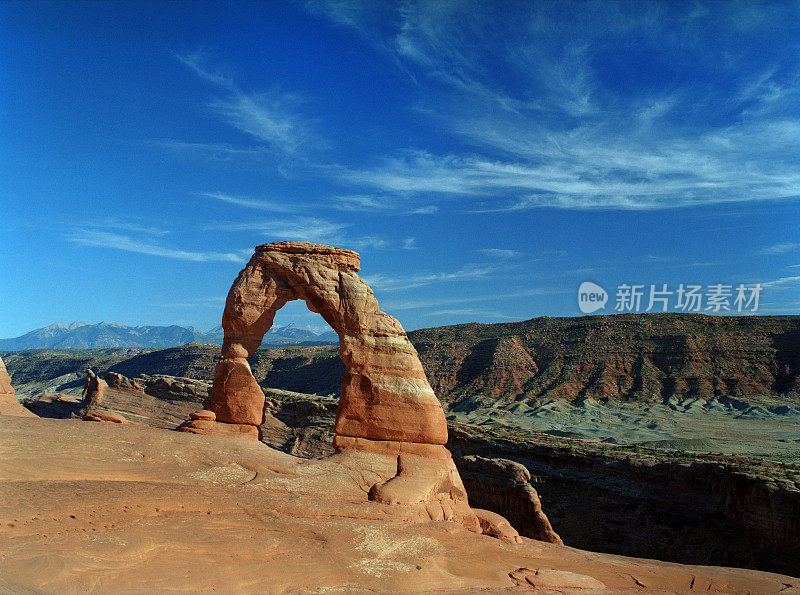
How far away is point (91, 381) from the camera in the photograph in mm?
39844

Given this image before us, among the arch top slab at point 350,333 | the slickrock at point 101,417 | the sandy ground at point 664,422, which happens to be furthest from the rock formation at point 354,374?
the sandy ground at point 664,422

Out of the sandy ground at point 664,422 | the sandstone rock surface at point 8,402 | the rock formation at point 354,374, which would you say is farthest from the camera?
the sandy ground at point 664,422

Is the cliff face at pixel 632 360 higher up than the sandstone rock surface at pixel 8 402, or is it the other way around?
the cliff face at pixel 632 360

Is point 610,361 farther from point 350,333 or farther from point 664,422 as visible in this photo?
point 350,333

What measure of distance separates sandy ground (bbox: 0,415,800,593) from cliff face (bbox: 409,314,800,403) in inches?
2455

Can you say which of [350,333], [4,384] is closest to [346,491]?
[350,333]

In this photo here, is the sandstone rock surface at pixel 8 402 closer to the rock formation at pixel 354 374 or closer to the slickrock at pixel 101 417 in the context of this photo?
the slickrock at pixel 101 417

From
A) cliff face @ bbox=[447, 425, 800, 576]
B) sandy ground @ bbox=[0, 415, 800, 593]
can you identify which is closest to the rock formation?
sandy ground @ bbox=[0, 415, 800, 593]

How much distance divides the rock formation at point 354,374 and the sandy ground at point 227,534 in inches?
74.9

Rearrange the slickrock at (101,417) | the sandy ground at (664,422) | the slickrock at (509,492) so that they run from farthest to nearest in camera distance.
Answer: the sandy ground at (664,422) < the slickrock at (509,492) < the slickrock at (101,417)

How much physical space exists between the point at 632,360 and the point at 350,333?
227 feet

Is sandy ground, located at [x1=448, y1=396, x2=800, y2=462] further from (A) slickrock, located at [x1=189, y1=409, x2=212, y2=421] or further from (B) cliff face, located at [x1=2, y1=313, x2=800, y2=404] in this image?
(A) slickrock, located at [x1=189, y1=409, x2=212, y2=421]

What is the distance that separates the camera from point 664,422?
2437 inches

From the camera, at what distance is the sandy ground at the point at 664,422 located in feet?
159
